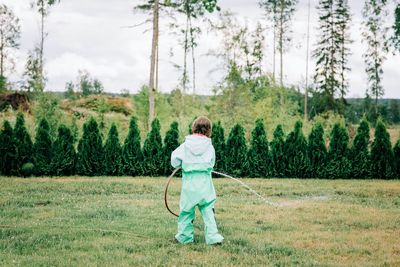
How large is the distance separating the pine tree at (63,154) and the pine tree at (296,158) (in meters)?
7.11

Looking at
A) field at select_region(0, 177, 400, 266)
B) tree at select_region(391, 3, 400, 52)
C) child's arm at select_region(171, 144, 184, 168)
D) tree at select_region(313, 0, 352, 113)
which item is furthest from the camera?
tree at select_region(313, 0, 352, 113)

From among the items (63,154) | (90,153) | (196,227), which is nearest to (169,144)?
(90,153)

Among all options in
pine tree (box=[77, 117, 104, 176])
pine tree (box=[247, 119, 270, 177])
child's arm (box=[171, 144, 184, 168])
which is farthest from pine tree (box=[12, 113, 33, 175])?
child's arm (box=[171, 144, 184, 168])

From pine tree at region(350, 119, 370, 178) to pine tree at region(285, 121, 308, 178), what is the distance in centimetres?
162

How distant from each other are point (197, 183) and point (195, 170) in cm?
18

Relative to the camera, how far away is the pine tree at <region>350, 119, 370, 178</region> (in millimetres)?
16453

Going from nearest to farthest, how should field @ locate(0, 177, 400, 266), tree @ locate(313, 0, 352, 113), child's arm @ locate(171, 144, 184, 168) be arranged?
1. field @ locate(0, 177, 400, 266)
2. child's arm @ locate(171, 144, 184, 168)
3. tree @ locate(313, 0, 352, 113)

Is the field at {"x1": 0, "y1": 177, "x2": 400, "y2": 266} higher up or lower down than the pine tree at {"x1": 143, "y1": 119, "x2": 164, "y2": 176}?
lower down

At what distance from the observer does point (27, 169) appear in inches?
608

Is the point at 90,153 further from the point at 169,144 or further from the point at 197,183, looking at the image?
the point at 197,183

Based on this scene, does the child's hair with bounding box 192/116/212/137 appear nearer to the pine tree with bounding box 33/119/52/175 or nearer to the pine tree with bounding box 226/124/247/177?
the pine tree with bounding box 226/124/247/177

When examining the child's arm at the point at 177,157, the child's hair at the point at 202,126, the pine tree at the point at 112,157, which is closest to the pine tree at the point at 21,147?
the pine tree at the point at 112,157

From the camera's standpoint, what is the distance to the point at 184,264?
5.70m

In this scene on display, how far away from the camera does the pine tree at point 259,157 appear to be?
647 inches
